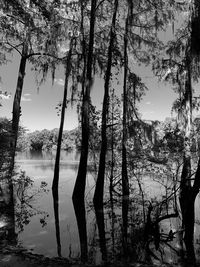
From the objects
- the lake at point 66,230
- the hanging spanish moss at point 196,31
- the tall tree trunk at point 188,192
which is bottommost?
the lake at point 66,230

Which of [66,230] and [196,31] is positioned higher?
[196,31]

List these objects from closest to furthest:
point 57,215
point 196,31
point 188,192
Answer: point 196,31 < point 188,192 < point 57,215

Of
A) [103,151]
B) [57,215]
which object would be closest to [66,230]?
[57,215]

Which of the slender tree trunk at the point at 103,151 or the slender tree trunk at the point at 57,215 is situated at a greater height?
the slender tree trunk at the point at 103,151

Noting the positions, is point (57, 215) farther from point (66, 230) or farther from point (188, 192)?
point (188, 192)

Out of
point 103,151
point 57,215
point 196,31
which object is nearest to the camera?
point 196,31

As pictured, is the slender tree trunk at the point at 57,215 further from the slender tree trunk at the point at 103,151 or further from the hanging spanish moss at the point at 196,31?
the hanging spanish moss at the point at 196,31

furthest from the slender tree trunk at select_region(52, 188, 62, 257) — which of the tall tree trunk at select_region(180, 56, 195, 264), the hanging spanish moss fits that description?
the hanging spanish moss

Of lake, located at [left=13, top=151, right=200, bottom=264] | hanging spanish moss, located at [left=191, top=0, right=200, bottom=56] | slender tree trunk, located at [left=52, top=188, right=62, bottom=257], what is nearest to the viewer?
lake, located at [left=13, top=151, right=200, bottom=264]

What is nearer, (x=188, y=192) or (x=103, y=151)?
(x=188, y=192)

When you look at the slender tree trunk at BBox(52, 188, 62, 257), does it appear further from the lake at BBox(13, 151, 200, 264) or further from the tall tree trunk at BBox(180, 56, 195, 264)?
the tall tree trunk at BBox(180, 56, 195, 264)

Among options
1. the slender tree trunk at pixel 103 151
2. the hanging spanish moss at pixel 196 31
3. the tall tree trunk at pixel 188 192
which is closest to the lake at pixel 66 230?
the tall tree trunk at pixel 188 192

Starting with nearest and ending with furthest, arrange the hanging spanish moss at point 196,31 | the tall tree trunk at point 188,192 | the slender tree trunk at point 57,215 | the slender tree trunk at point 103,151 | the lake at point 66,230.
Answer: the lake at point 66,230
the slender tree trunk at point 57,215
the tall tree trunk at point 188,192
the hanging spanish moss at point 196,31
the slender tree trunk at point 103,151

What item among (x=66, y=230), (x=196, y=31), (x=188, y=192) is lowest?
(x=66, y=230)
